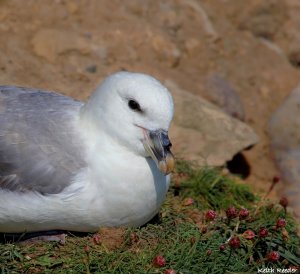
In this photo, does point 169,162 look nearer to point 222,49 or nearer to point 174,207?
point 174,207

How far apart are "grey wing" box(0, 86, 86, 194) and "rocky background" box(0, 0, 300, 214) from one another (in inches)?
56.4

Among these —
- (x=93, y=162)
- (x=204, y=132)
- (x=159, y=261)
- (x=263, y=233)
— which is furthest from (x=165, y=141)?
(x=204, y=132)

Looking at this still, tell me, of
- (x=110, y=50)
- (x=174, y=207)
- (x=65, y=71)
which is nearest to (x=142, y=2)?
(x=110, y=50)

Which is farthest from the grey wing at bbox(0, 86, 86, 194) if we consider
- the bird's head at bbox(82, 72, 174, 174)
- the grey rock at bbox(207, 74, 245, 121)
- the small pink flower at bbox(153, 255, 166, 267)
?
the grey rock at bbox(207, 74, 245, 121)

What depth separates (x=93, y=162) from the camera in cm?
369

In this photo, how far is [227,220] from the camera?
421 centimetres

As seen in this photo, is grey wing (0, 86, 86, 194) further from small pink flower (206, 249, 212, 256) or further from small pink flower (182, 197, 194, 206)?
small pink flower (182, 197, 194, 206)

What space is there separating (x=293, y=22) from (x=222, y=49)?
1.15 meters

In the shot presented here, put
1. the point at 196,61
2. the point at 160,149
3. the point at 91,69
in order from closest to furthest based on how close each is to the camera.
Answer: the point at 160,149
the point at 91,69
the point at 196,61

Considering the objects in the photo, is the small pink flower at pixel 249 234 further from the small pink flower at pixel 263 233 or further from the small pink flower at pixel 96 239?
the small pink flower at pixel 96 239

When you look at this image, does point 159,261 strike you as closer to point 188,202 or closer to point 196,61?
point 188,202

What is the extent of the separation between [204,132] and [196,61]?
3.90 ft

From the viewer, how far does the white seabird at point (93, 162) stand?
11.8 ft

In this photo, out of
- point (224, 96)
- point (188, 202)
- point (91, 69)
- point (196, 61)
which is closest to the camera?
point (188, 202)
